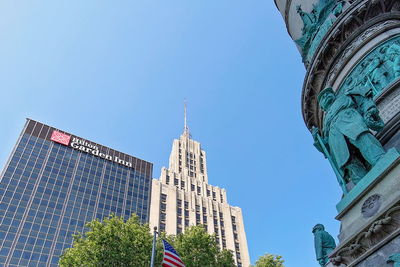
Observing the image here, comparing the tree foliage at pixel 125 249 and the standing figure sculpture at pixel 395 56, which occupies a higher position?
the tree foliage at pixel 125 249

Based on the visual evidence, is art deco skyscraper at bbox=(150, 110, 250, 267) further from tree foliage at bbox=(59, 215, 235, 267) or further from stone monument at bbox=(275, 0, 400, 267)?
stone monument at bbox=(275, 0, 400, 267)

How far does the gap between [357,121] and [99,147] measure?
97510mm

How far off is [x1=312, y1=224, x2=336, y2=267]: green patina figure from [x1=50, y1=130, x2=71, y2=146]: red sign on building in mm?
92800

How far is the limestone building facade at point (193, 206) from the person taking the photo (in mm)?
85000

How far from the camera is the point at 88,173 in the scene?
3514 inches

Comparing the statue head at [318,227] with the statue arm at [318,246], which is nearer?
the statue arm at [318,246]

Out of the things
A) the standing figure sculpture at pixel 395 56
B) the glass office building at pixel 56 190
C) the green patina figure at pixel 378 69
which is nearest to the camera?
the standing figure sculpture at pixel 395 56

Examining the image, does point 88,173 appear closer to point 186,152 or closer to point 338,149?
point 186,152

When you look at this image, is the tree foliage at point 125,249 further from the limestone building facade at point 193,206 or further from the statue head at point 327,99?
the limestone building facade at point 193,206

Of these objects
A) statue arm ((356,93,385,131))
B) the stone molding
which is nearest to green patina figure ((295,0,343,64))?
statue arm ((356,93,385,131))

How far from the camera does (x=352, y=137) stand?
7.35 meters

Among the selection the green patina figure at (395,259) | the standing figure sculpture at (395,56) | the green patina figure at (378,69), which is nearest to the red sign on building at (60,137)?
the green patina figure at (378,69)

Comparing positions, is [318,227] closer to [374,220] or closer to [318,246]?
[318,246]

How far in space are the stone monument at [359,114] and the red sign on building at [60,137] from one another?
292 feet
